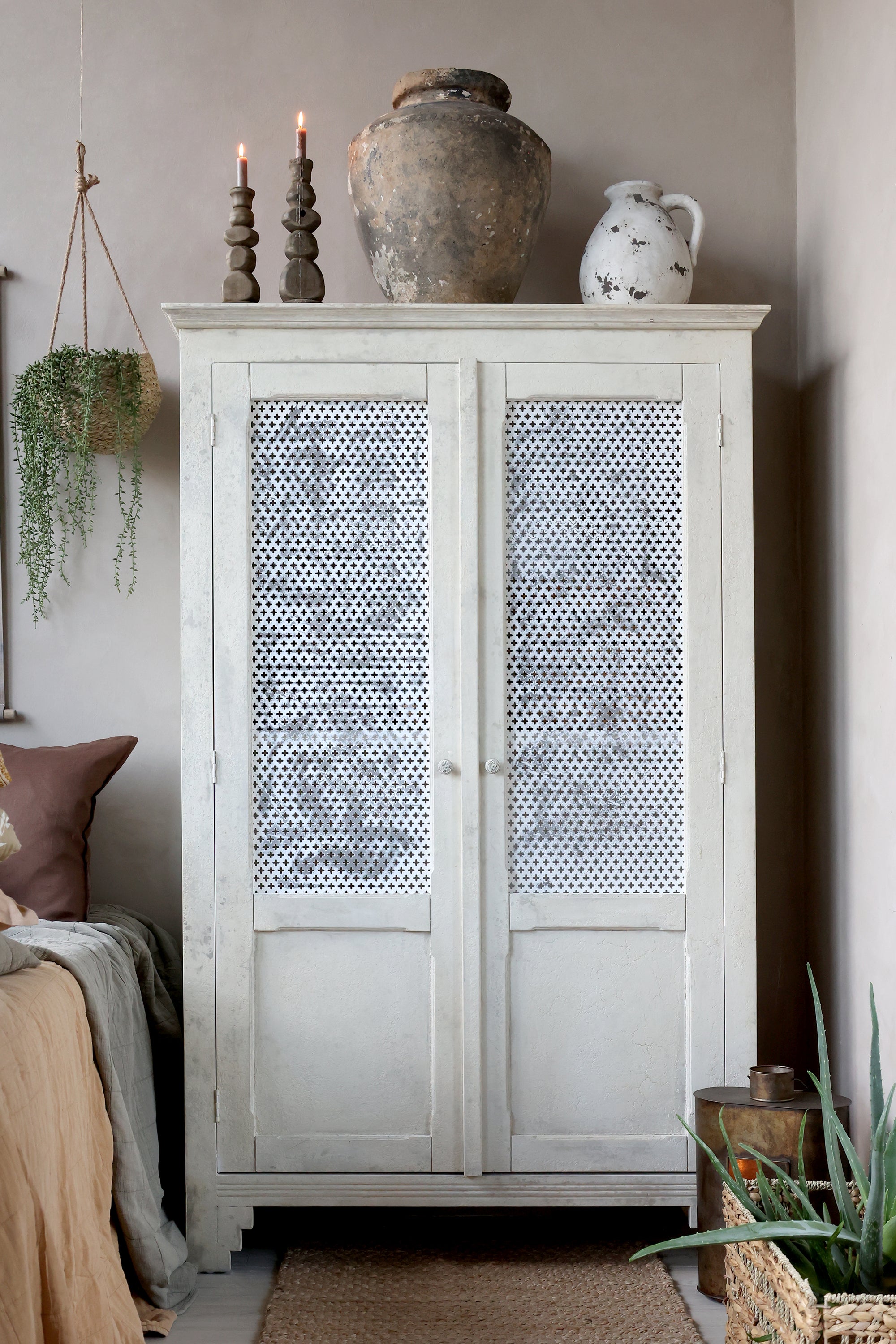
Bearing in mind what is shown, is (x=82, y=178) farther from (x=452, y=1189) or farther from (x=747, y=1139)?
(x=747, y=1139)

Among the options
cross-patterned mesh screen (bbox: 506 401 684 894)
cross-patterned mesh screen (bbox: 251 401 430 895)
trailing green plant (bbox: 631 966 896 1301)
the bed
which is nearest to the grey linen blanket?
the bed

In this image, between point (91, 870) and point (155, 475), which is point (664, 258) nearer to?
point (155, 475)

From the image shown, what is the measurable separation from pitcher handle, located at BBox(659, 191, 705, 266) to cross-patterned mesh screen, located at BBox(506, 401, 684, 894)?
0.43 meters

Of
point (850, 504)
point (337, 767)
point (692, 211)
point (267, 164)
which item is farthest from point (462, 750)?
point (267, 164)

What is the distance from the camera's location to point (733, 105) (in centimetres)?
271

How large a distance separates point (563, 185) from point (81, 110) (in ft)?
3.89

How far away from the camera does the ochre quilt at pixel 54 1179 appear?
4.76 ft

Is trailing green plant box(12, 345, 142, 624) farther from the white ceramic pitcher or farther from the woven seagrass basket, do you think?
the white ceramic pitcher

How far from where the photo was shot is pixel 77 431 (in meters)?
2.50

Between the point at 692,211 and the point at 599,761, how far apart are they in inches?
47.9

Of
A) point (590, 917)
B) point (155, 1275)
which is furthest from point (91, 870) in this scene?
point (590, 917)

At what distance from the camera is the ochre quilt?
145 centimetres

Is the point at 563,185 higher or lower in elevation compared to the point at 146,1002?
higher

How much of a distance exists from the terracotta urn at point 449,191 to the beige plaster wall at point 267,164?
14.2 inches
